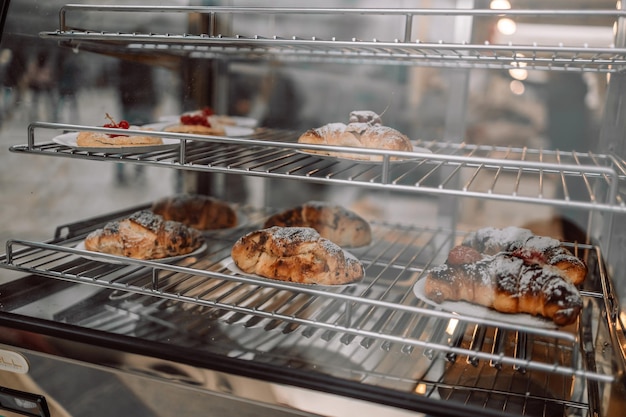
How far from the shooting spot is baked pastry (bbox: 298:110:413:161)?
4.57 feet

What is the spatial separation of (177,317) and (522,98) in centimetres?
99

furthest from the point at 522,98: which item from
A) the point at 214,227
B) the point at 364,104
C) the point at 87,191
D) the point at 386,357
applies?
the point at 87,191

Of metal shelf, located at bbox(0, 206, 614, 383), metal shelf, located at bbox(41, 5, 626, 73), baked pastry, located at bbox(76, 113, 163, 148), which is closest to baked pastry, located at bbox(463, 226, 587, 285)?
metal shelf, located at bbox(0, 206, 614, 383)

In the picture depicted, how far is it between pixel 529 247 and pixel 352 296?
50cm

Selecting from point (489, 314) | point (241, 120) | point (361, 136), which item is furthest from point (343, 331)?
point (241, 120)

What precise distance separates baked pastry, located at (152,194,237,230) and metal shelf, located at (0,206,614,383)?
0.06 meters

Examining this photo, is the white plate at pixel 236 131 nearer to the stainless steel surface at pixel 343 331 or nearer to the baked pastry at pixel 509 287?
the stainless steel surface at pixel 343 331

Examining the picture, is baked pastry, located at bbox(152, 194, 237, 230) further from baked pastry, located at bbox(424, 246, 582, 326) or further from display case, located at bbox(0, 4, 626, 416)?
baked pastry, located at bbox(424, 246, 582, 326)

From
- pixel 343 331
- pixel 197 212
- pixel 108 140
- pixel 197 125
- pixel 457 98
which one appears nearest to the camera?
pixel 343 331

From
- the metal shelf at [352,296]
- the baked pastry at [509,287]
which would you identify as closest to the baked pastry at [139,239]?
the metal shelf at [352,296]

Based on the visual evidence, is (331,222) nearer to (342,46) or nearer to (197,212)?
(197,212)

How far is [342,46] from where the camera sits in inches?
47.1

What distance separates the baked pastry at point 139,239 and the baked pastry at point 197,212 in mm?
291

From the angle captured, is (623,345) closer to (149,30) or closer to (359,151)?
(359,151)
